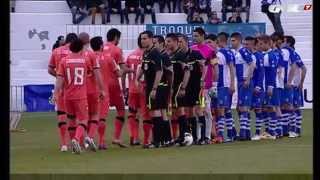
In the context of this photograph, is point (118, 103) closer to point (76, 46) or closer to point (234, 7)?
point (76, 46)

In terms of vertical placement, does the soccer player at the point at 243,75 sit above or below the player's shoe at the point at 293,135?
above

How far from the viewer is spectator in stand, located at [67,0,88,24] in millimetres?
29078

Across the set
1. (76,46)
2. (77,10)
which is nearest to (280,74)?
(76,46)

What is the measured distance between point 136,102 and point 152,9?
17.8m

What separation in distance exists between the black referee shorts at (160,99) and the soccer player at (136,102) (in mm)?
396

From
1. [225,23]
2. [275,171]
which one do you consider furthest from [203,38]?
[225,23]

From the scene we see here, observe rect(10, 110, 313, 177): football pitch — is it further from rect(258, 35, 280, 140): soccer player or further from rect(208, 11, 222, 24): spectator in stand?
rect(208, 11, 222, 24): spectator in stand

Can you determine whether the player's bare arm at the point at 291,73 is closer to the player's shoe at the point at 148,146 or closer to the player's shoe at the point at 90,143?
the player's shoe at the point at 148,146

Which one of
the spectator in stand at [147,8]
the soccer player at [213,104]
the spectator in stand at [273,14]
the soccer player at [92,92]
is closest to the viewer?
the soccer player at [92,92]

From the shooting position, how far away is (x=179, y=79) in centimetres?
1167

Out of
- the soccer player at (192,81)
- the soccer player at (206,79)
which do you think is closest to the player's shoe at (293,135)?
the soccer player at (206,79)

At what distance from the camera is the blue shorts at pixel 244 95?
12594mm
